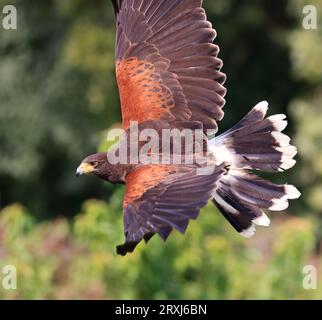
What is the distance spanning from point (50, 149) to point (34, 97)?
3.30 feet

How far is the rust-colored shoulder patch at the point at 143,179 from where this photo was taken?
17.5 feet

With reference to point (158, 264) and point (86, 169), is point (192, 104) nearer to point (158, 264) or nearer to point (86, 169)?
point (86, 169)

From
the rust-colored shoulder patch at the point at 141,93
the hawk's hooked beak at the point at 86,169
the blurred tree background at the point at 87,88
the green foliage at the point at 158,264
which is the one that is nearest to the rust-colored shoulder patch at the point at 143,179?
the hawk's hooked beak at the point at 86,169

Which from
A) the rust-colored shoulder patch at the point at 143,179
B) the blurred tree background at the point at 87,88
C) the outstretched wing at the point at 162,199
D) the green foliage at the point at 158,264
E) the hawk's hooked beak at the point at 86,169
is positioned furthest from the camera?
the blurred tree background at the point at 87,88

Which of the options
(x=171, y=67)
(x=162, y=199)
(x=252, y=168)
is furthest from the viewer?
(x=171, y=67)

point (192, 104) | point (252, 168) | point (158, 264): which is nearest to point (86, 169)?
point (192, 104)

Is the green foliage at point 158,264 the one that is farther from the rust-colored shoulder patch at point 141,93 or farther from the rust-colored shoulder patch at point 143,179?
the rust-colored shoulder patch at point 143,179

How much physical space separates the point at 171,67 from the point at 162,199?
3.76ft

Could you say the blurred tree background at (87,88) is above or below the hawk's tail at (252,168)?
above

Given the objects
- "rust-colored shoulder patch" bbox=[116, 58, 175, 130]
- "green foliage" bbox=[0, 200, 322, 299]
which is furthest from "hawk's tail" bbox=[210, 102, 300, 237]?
"green foliage" bbox=[0, 200, 322, 299]

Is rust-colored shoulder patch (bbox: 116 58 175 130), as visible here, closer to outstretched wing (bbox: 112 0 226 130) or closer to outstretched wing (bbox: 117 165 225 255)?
outstretched wing (bbox: 112 0 226 130)

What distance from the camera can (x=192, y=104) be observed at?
6043 millimetres
